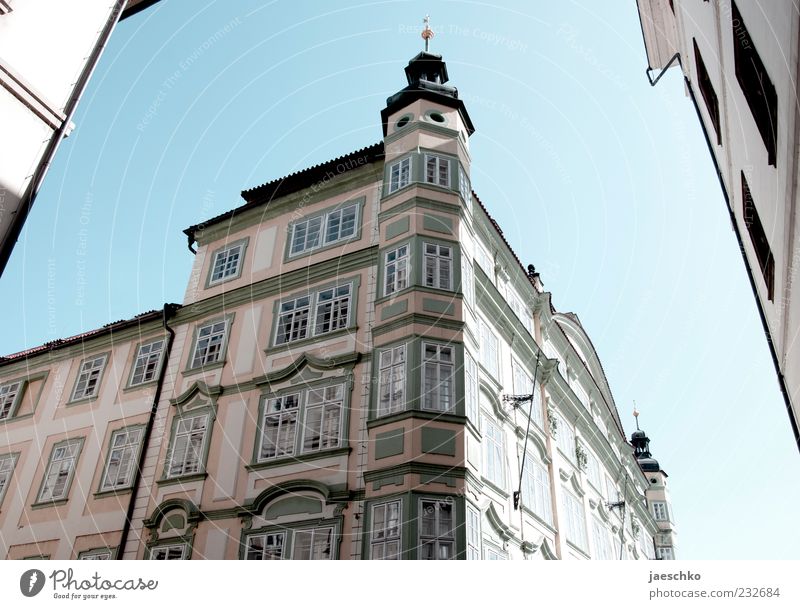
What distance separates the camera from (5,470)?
2403 cm

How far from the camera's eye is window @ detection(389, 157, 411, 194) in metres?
20.2

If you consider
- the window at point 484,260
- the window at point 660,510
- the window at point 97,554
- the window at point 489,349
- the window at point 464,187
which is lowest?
the window at point 97,554

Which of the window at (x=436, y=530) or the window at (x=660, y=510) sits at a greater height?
the window at (x=660, y=510)

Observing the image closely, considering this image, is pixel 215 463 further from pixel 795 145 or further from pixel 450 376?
pixel 795 145

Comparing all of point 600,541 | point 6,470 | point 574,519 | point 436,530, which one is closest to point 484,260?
point 436,530

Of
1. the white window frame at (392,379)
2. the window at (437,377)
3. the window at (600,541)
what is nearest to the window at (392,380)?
the white window frame at (392,379)

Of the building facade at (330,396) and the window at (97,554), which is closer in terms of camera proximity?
the building facade at (330,396)

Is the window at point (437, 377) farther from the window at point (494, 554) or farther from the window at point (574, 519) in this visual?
the window at point (574, 519)

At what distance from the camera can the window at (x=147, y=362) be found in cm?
2283

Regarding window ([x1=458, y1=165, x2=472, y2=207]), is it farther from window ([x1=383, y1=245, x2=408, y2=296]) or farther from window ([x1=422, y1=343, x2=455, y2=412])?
window ([x1=422, y1=343, x2=455, y2=412])

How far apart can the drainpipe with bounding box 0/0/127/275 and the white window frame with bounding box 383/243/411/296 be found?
854cm

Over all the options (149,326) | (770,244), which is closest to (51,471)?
(149,326)

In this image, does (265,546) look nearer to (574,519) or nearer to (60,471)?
(60,471)

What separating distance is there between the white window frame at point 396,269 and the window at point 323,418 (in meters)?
3.00
